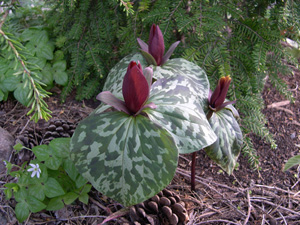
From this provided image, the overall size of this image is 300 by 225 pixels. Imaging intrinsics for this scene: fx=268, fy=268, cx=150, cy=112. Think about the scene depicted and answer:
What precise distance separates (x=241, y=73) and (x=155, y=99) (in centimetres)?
80

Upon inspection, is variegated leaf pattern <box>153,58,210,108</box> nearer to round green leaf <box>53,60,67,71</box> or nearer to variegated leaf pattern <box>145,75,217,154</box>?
variegated leaf pattern <box>145,75,217,154</box>

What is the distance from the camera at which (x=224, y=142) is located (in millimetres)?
1040

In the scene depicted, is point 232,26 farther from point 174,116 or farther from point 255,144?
point 174,116

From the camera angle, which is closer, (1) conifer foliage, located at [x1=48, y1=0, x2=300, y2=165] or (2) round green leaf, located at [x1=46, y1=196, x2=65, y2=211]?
(2) round green leaf, located at [x1=46, y1=196, x2=65, y2=211]

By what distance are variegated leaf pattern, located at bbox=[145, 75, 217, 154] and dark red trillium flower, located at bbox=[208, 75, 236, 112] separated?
102mm

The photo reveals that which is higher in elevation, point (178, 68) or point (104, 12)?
point (104, 12)

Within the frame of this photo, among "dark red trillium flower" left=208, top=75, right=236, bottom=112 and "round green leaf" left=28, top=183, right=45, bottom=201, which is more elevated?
"dark red trillium flower" left=208, top=75, right=236, bottom=112

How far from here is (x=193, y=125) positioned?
909 mm

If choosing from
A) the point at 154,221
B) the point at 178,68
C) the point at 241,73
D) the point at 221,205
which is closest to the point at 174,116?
the point at 178,68

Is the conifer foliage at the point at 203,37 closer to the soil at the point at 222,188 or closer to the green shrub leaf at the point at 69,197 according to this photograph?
the soil at the point at 222,188

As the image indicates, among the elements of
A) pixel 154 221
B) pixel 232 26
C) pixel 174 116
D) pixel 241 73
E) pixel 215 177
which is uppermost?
pixel 232 26

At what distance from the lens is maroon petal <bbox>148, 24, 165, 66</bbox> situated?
117cm

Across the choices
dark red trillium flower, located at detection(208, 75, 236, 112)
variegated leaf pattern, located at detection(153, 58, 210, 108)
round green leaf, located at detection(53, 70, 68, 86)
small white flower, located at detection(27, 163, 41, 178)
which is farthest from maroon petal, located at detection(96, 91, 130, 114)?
round green leaf, located at detection(53, 70, 68, 86)

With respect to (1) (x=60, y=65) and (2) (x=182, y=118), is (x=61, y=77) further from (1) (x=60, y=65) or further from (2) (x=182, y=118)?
(2) (x=182, y=118)
